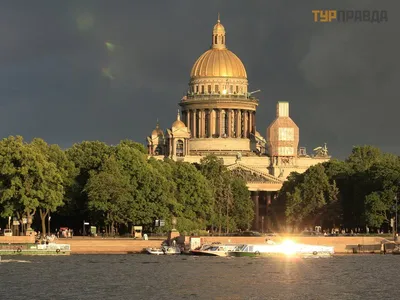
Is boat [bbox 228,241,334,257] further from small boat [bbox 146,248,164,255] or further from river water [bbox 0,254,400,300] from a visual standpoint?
small boat [bbox 146,248,164,255]

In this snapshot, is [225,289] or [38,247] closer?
[225,289]

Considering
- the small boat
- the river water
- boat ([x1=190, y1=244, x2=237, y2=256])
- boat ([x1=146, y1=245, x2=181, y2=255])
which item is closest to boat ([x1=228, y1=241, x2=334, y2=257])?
boat ([x1=190, y1=244, x2=237, y2=256])

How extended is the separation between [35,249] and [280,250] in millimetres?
25707

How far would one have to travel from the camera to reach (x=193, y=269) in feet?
556

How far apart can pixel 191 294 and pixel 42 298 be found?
11574 mm

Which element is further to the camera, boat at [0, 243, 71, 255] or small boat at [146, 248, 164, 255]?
small boat at [146, 248, 164, 255]

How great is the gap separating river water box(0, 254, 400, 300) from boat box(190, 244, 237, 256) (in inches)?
213

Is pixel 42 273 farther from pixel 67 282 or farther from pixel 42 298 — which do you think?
pixel 42 298

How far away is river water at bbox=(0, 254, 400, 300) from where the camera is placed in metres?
143

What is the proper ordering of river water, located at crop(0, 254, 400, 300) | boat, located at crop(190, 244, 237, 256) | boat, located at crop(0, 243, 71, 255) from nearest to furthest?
river water, located at crop(0, 254, 400, 300), boat, located at crop(0, 243, 71, 255), boat, located at crop(190, 244, 237, 256)

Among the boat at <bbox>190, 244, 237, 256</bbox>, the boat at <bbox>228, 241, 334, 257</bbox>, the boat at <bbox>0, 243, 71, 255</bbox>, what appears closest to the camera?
the boat at <bbox>0, 243, 71, 255</bbox>

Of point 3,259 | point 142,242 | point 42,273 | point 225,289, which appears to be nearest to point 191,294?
point 225,289

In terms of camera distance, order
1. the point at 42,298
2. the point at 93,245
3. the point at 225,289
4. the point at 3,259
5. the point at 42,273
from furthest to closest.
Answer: the point at 93,245 → the point at 3,259 → the point at 42,273 → the point at 225,289 → the point at 42,298

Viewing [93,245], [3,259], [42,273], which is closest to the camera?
[42,273]
